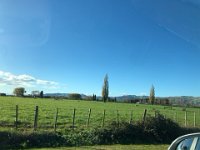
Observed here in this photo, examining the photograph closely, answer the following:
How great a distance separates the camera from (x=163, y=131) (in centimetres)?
2609

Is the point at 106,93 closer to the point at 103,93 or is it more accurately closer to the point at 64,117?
the point at 103,93

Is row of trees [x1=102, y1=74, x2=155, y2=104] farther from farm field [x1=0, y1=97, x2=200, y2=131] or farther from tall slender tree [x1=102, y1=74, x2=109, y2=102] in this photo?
farm field [x1=0, y1=97, x2=200, y2=131]

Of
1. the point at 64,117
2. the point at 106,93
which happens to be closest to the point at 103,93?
the point at 106,93

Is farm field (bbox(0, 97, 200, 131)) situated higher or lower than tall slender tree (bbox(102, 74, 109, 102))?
lower

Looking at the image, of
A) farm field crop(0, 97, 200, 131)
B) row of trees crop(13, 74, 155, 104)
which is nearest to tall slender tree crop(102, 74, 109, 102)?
row of trees crop(13, 74, 155, 104)

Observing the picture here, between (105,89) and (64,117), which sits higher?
(105,89)

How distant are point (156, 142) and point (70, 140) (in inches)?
242

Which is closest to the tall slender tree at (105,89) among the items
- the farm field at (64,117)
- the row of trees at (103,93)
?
the row of trees at (103,93)

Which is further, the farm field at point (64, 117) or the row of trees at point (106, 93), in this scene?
the row of trees at point (106, 93)

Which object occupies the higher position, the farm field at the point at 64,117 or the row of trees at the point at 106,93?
the row of trees at the point at 106,93

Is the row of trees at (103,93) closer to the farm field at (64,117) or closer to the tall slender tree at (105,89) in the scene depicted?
the tall slender tree at (105,89)

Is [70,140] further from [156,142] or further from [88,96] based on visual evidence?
[88,96]

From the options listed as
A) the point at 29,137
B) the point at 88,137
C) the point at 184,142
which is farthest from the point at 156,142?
the point at 184,142

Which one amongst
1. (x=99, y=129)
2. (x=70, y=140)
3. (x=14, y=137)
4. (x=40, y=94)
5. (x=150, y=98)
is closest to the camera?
(x=14, y=137)
